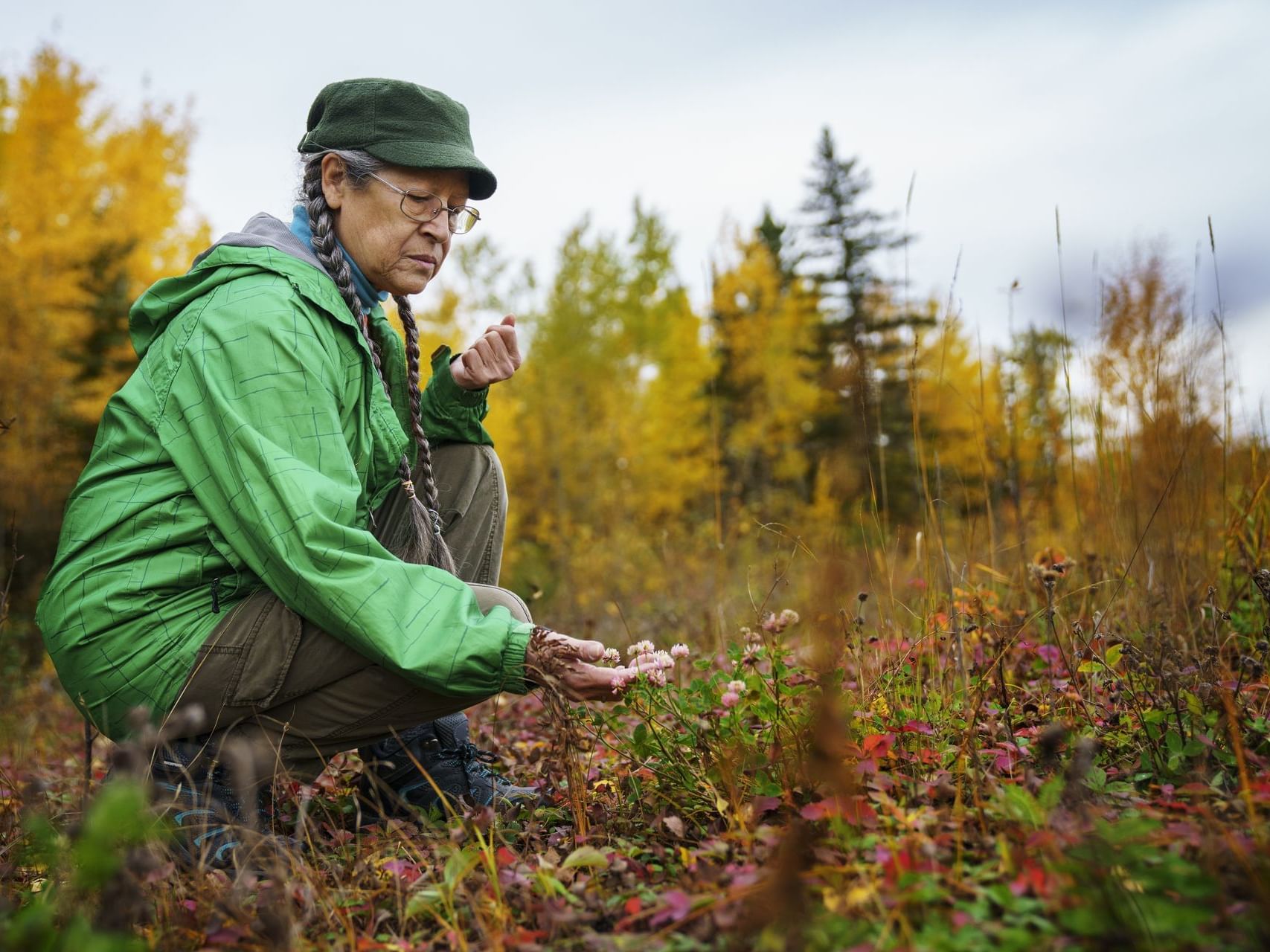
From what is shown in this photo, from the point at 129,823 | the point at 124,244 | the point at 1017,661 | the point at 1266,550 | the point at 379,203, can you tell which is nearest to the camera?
the point at 129,823

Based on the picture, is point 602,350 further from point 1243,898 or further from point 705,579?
point 1243,898

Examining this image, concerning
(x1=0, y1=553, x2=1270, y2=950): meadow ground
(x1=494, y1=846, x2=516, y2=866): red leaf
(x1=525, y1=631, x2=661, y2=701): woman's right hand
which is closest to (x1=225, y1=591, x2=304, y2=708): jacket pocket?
(x1=0, y1=553, x2=1270, y2=950): meadow ground

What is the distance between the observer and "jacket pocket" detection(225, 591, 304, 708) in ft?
6.58

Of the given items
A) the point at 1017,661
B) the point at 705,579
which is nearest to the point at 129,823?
the point at 1017,661

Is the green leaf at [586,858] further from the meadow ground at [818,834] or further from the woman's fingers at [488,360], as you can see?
the woman's fingers at [488,360]

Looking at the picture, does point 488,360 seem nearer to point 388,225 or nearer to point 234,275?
point 388,225

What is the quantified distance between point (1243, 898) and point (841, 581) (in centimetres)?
66

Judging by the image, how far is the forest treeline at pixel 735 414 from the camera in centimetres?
293

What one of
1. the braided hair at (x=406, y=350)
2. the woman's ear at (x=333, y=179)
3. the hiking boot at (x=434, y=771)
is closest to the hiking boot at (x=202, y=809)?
the hiking boot at (x=434, y=771)

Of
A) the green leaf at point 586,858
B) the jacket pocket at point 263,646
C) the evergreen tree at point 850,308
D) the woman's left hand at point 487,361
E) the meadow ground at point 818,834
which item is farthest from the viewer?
the evergreen tree at point 850,308

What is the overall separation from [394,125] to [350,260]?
1.17 ft

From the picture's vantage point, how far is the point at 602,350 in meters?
21.1

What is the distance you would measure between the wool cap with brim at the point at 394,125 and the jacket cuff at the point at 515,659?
1.20m

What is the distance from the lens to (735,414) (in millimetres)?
22000
